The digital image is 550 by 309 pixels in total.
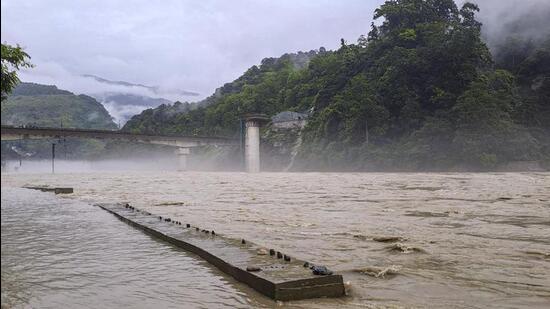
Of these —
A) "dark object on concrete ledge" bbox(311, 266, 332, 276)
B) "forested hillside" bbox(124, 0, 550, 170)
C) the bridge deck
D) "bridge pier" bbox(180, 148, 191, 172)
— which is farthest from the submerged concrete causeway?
"bridge pier" bbox(180, 148, 191, 172)

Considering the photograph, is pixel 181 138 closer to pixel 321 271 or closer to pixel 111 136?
pixel 111 136

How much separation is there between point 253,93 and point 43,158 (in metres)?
80.6

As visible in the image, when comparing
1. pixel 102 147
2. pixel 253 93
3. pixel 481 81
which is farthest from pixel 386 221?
pixel 102 147

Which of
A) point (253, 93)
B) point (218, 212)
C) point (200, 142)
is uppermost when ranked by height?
point (253, 93)

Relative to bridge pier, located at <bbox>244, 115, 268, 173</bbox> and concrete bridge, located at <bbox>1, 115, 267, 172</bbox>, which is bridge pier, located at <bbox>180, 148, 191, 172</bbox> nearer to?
concrete bridge, located at <bbox>1, 115, 267, 172</bbox>

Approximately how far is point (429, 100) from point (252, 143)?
4096 cm

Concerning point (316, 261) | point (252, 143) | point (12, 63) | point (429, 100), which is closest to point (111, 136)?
point (252, 143)

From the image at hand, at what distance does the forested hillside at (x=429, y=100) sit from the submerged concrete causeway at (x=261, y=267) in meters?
61.1

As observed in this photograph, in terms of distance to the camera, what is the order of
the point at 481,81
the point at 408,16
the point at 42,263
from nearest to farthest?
the point at 42,263 → the point at 481,81 → the point at 408,16

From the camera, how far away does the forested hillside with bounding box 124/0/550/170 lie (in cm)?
6444

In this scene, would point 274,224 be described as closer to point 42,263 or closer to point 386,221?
point 386,221

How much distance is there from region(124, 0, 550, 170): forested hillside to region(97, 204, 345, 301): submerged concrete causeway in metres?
61.1

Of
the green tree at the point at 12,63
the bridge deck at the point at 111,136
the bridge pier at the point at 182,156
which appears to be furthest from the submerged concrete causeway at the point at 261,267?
the bridge pier at the point at 182,156

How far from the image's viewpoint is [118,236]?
891cm
